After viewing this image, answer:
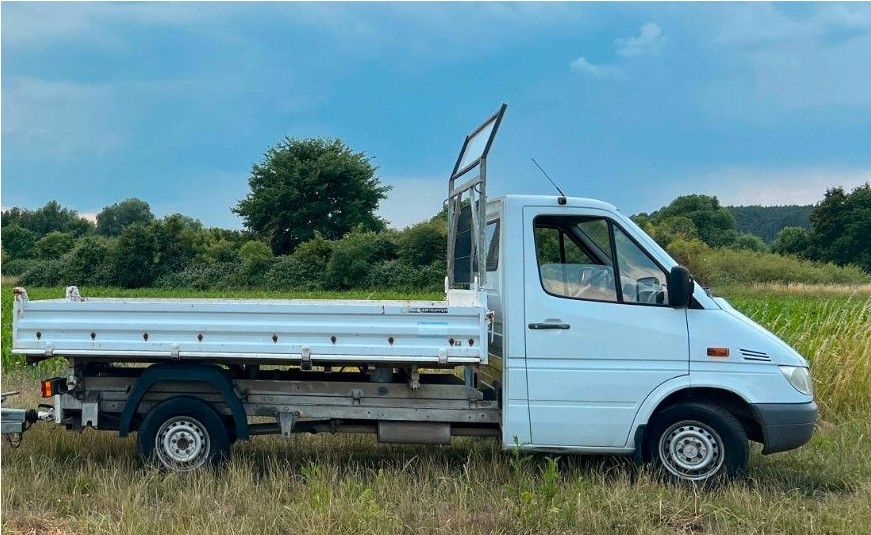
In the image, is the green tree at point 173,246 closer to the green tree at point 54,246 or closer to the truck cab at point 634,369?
the green tree at point 54,246

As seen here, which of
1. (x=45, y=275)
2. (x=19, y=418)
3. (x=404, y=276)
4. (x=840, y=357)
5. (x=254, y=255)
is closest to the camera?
(x=19, y=418)

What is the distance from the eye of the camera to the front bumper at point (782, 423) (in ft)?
21.5

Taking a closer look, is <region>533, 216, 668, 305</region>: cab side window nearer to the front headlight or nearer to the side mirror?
the side mirror

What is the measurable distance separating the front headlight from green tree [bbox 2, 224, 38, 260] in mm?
62935

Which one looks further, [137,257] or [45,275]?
[45,275]

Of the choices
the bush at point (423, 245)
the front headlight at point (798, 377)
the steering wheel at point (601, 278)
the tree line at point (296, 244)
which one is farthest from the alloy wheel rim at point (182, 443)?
the bush at point (423, 245)

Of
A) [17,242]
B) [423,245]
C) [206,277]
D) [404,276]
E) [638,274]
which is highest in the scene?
[17,242]

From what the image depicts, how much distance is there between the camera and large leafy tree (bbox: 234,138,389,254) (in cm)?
4847

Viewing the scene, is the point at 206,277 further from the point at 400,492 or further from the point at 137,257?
the point at 400,492

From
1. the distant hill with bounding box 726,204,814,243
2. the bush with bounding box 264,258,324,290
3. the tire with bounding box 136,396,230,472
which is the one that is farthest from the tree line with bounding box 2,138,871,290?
the tire with bounding box 136,396,230,472

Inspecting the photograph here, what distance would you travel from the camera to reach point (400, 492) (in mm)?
6137

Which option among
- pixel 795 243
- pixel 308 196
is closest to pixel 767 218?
pixel 795 243

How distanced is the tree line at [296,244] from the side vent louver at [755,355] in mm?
26066

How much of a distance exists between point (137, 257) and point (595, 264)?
4279cm
